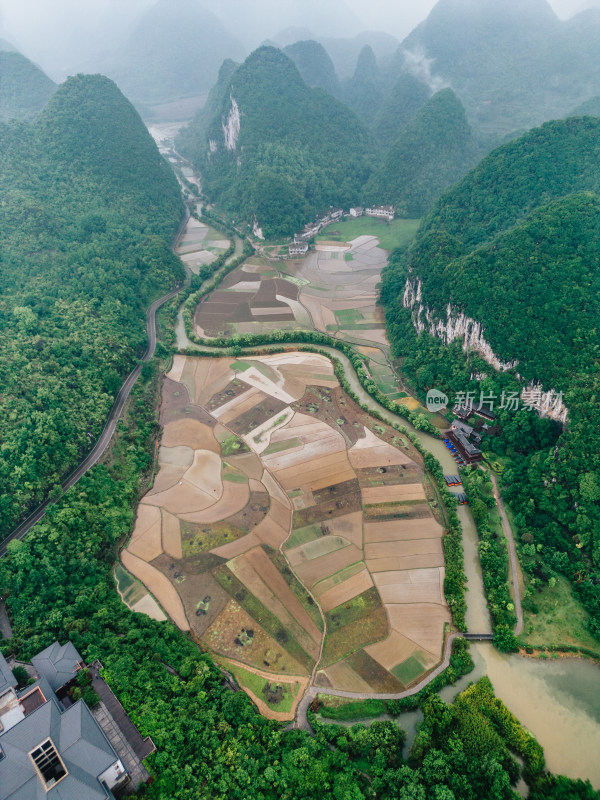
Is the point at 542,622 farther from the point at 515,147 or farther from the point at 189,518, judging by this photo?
the point at 515,147

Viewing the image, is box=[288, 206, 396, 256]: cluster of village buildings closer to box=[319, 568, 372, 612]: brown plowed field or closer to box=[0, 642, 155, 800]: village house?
box=[319, 568, 372, 612]: brown plowed field

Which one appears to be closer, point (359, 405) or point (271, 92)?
point (359, 405)

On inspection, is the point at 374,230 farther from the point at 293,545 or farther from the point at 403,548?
the point at 293,545

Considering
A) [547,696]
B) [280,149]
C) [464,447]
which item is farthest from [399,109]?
[547,696]

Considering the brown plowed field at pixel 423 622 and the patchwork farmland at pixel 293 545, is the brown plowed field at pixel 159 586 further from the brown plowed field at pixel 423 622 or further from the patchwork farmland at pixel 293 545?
the brown plowed field at pixel 423 622

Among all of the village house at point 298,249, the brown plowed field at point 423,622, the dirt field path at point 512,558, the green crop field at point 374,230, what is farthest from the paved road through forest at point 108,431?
the green crop field at point 374,230

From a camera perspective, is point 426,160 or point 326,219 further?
point 426,160

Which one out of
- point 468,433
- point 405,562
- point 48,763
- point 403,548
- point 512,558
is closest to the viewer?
point 48,763

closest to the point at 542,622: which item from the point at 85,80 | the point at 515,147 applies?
the point at 515,147
